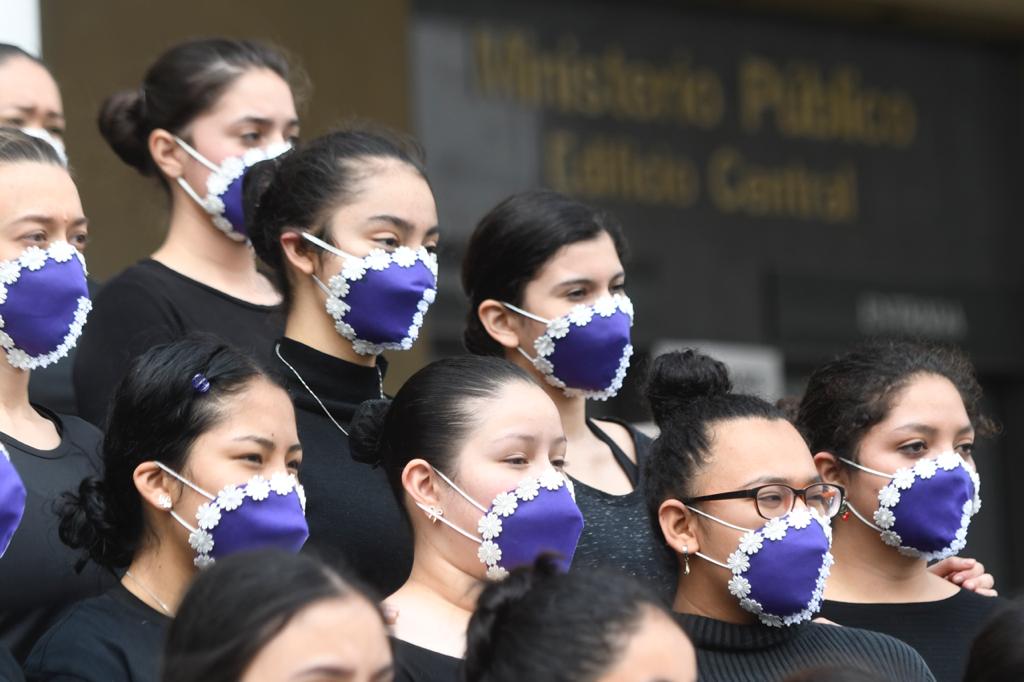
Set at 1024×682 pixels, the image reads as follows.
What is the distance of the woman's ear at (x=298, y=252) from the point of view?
4.00m

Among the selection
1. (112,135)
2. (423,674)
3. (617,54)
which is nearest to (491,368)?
(423,674)

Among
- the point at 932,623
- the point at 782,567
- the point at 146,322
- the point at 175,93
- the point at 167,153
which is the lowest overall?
the point at 932,623

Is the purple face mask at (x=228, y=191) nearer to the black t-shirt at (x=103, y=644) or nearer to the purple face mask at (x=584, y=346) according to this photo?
the purple face mask at (x=584, y=346)

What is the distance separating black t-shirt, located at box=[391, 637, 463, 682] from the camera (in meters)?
3.18

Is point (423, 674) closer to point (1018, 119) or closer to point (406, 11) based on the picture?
point (406, 11)

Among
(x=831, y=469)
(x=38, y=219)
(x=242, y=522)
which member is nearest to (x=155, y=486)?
(x=242, y=522)

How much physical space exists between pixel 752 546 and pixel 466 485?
2.06 ft

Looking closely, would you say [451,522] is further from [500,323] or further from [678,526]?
[500,323]

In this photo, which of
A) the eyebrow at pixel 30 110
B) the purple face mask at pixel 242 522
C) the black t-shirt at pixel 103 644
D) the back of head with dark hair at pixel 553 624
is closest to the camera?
the back of head with dark hair at pixel 553 624

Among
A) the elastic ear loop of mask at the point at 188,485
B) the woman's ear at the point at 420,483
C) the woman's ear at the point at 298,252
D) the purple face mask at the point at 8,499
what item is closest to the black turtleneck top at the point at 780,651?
the woman's ear at the point at 420,483

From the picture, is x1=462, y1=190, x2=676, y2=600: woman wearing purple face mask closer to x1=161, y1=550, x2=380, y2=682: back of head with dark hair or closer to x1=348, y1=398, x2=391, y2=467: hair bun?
x1=348, y1=398, x2=391, y2=467: hair bun

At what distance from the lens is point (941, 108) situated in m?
9.48

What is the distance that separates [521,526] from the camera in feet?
11.3

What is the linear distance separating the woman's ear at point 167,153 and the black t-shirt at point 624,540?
52.2 inches
